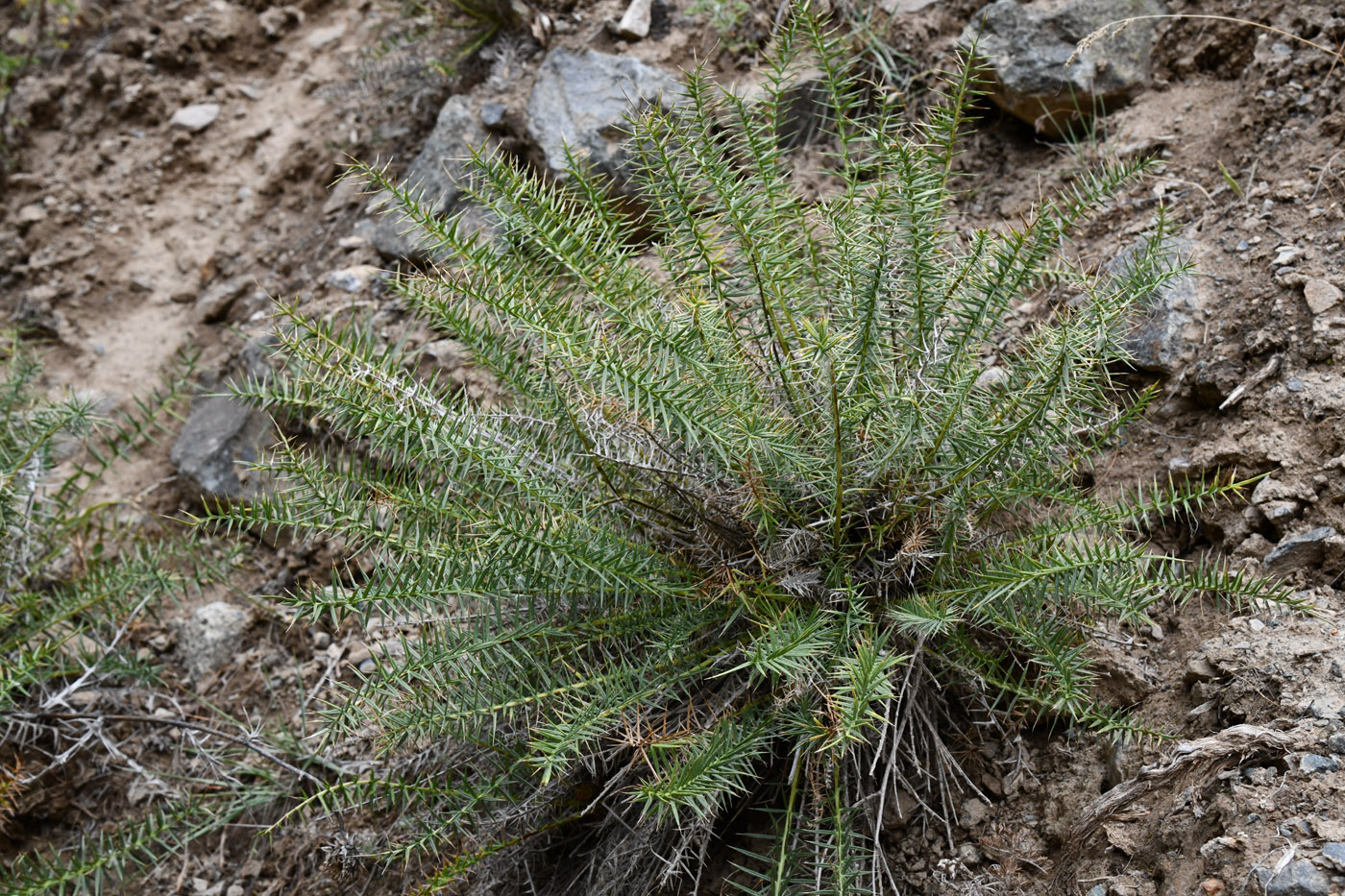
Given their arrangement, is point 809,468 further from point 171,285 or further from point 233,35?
point 233,35

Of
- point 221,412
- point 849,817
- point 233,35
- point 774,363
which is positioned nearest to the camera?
point 849,817

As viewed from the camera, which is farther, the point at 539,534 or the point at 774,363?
the point at 774,363

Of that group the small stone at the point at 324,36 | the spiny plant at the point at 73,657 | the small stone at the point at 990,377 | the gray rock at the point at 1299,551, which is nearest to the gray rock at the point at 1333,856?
the gray rock at the point at 1299,551

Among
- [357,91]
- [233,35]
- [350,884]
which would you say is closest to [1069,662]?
[350,884]

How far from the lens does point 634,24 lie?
3205 mm

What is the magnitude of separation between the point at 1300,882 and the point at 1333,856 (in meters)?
0.06

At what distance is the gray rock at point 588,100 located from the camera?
2.97 meters

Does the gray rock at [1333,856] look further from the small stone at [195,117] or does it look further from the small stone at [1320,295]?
the small stone at [195,117]

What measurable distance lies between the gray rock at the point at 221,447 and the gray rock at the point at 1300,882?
261cm

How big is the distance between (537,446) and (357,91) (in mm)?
2289

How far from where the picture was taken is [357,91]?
3.67 m

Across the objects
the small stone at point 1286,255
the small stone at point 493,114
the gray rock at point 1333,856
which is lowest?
the gray rock at point 1333,856

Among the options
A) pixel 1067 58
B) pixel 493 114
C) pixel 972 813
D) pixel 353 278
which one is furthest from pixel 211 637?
pixel 1067 58

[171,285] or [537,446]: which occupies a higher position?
[537,446]
